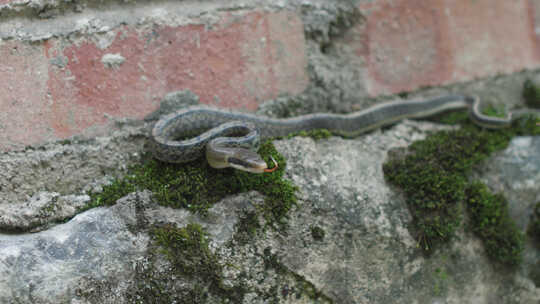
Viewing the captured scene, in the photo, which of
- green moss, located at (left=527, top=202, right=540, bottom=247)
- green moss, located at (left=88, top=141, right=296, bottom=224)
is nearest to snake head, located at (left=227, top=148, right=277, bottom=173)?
green moss, located at (left=88, top=141, right=296, bottom=224)

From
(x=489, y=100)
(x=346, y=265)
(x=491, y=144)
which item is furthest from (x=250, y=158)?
(x=489, y=100)

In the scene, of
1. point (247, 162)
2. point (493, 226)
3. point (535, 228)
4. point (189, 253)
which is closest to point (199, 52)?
point (247, 162)

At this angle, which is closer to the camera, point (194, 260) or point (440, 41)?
point (194, 260)

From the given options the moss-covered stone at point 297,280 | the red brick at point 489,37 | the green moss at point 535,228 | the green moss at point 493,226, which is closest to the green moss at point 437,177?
the green moss at point 493,226

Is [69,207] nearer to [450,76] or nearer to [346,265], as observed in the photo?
[346,265]

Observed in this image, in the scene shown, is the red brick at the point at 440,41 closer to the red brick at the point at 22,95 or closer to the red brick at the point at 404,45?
the red brick at the point at 404,45

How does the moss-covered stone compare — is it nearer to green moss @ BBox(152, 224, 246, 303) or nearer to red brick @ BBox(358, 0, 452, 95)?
green moss @ BBox(152, 224, 246, 303)

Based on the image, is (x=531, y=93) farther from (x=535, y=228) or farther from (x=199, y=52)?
(x=199, y=52)
